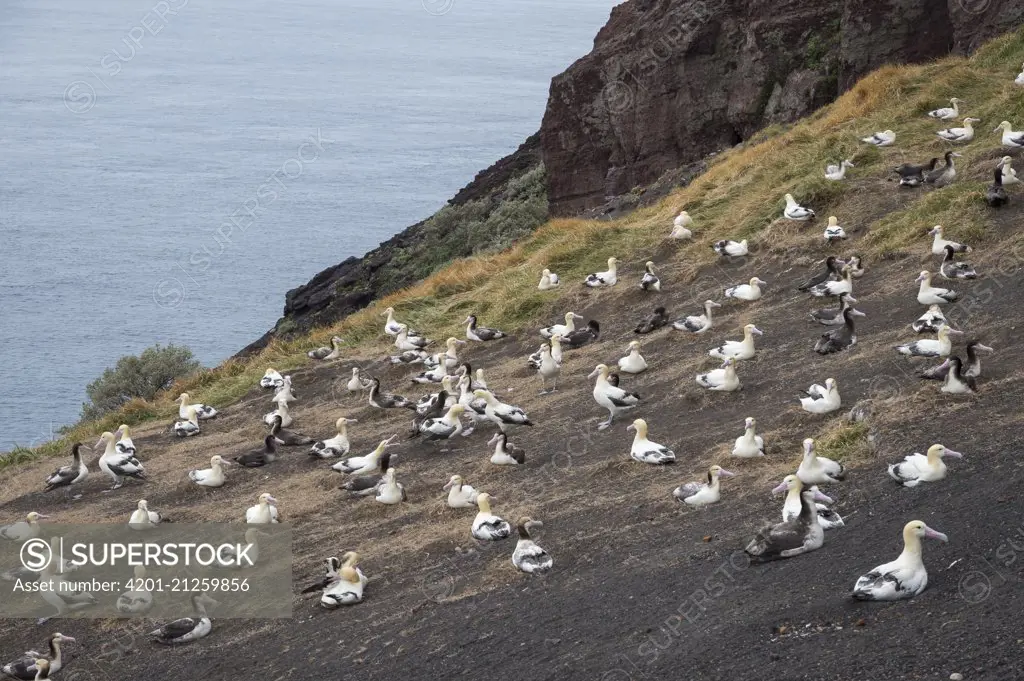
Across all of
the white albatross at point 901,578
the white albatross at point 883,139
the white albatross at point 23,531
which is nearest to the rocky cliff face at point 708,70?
the white albatross at point 883,139

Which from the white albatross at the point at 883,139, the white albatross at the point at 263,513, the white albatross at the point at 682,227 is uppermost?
the white albatross at the point at 883,139

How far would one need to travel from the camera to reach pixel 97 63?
164 metres

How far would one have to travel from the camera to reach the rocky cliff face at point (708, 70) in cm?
3372

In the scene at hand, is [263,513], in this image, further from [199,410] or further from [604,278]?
[604,278]

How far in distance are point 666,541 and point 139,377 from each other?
1046 inches

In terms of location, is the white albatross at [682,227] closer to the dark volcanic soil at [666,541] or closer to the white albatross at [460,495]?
the dark volcanic soil at [666,541]

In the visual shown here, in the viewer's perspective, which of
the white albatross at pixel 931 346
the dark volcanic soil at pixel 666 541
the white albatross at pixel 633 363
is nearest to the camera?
the dark volcanic soil at pixel 666 541

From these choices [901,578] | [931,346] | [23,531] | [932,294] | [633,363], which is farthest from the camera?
[633,363]

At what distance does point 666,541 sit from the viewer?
13.5m

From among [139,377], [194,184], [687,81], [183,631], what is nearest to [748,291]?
[183,631]

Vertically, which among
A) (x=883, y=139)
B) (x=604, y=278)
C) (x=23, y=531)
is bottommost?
(x=23, y=531)

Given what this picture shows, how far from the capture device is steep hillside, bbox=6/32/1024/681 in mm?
11180

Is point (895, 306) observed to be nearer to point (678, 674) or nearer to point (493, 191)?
point (678, 674)

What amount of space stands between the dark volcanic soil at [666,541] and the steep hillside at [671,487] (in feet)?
0.11
